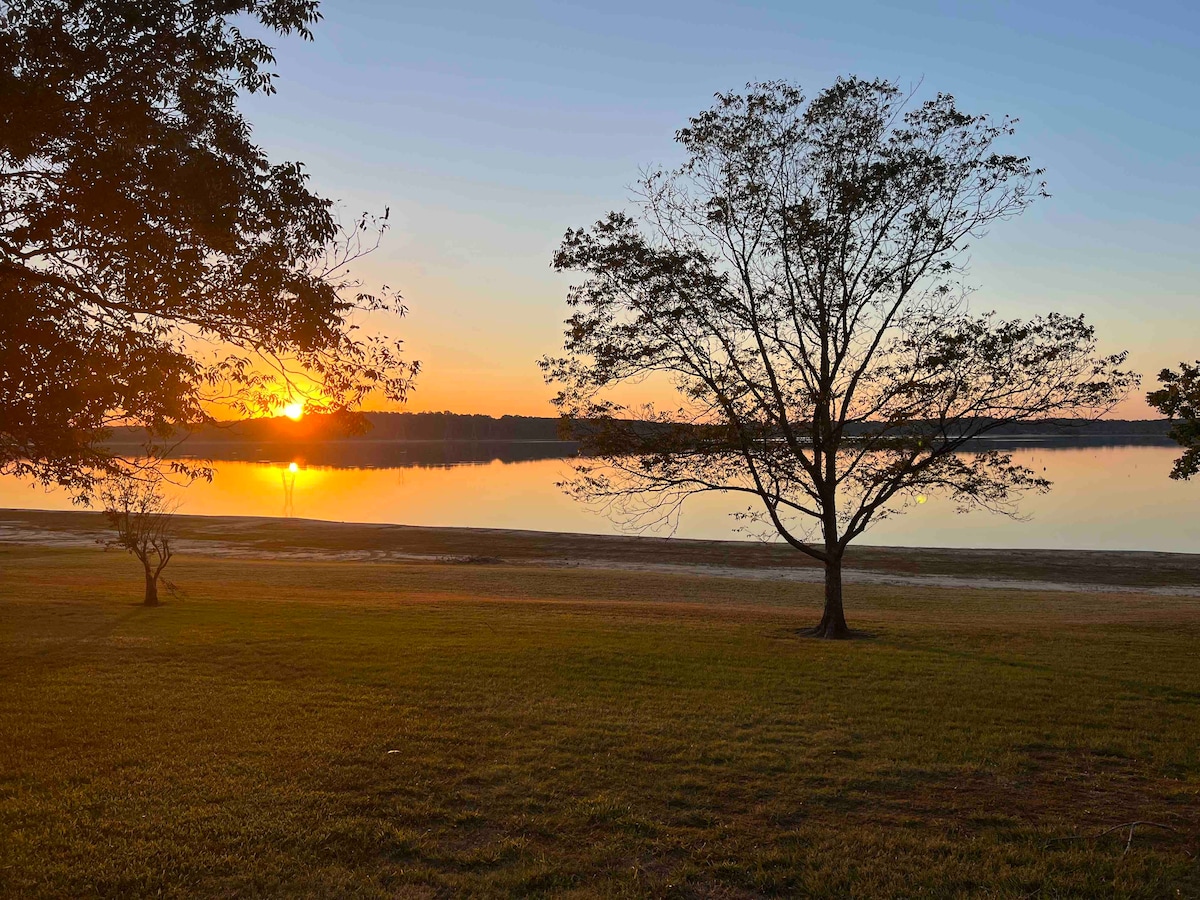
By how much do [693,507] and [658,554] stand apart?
30722 millimetres

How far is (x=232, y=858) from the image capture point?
5.97m

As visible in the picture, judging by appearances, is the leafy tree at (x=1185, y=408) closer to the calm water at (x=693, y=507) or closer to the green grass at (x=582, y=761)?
the green grass at (x=582, y=761)

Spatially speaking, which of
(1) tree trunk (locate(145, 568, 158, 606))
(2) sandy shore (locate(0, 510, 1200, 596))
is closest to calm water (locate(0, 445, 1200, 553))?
(2) sandy shore (locate(0, 510, 1200, 596))

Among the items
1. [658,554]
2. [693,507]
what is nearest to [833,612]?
[658,554]

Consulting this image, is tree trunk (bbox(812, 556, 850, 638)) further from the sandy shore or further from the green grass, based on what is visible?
the sandy shore

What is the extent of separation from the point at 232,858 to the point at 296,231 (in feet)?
23.0

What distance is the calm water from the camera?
52.8 metres

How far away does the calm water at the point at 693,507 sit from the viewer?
52.8 meters

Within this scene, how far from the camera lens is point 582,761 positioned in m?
8.21

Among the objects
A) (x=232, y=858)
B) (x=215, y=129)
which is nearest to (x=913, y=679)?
(x=232, y=858)

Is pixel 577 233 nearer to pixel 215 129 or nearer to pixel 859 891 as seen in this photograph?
pixel 215 129

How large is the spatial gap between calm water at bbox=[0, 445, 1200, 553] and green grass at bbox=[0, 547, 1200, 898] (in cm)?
3108

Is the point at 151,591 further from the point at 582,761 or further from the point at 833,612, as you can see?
the point at 833,612

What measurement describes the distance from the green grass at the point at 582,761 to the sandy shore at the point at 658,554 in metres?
21.0
